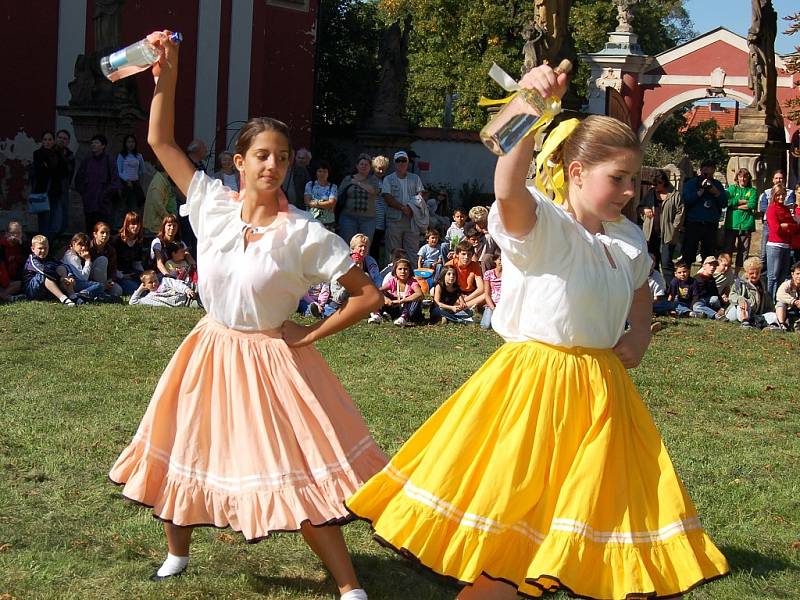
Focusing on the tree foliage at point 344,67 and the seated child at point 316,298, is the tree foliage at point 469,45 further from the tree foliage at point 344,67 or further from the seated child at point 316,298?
the seated child at point 316,298

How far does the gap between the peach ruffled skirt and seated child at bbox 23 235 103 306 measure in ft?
26.5

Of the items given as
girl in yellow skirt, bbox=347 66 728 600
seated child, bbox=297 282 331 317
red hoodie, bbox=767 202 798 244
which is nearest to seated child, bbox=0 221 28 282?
seated child, bbox=297 282 331 317

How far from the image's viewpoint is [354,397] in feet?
27.5

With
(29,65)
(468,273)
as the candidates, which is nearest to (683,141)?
(29,65)

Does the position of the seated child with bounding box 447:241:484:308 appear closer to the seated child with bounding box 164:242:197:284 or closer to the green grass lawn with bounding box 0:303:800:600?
the green grass lawn with bounding box 0:303:800:600

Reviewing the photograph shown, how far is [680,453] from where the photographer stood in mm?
7293

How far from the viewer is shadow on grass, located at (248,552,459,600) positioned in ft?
15.4

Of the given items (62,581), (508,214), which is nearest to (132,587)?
(62,581)

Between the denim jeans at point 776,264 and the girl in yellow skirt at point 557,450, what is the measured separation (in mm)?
11003

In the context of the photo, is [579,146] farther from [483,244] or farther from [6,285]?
[483,244]

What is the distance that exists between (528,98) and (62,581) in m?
2.77

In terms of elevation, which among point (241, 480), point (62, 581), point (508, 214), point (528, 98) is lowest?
point (62, 581)

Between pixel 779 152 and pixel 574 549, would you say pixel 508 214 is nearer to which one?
pixel 574 549

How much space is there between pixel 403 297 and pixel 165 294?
8.47 feet
